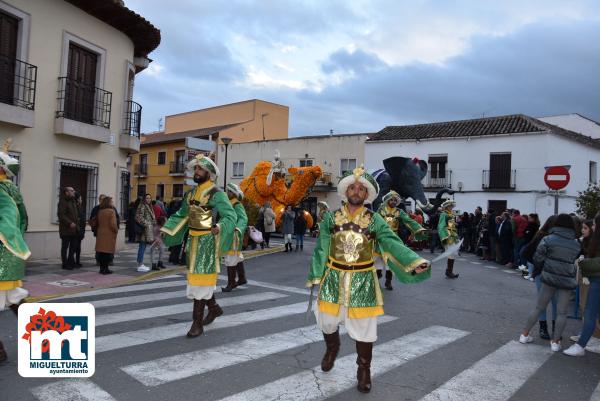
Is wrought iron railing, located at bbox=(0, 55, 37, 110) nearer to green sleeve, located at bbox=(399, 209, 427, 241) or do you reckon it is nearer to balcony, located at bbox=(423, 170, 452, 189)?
green sleeve, located at bbox=(399, 209, 427, 241)

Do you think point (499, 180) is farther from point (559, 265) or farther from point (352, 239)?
point (352, 239)

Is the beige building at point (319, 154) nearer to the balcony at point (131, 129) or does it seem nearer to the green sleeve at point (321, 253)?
the balcony at point (131, 129)

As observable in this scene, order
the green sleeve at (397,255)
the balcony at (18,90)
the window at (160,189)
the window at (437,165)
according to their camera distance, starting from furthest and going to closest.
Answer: the window at (160,189) → the window at (437,165) → the balcony at (18,90) → the green sleeve at (397,255)

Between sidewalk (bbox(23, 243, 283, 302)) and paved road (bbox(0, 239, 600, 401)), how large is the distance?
0.68 m

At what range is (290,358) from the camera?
5.25m

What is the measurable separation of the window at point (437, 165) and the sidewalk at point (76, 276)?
22721 mm

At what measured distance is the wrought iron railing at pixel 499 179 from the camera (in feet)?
96.1

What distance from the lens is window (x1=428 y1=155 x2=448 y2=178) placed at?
31906 mm

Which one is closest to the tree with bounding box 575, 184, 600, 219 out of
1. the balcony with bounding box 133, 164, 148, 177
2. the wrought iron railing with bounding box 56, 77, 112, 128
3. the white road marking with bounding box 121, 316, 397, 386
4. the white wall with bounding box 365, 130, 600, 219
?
the white road marking with bounding box 121, 316, 397, 386

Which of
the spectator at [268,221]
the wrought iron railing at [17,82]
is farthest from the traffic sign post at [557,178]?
the wrought iron railing at [17,82]

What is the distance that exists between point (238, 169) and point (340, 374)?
3694 centimetres

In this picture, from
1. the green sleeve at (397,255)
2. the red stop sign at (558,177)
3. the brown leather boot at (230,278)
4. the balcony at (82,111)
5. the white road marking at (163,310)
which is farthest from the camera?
the balcony at (82,111)

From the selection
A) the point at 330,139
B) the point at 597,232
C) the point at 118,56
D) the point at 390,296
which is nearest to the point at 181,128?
the point at 330,139

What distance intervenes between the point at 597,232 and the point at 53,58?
42.5 feet
